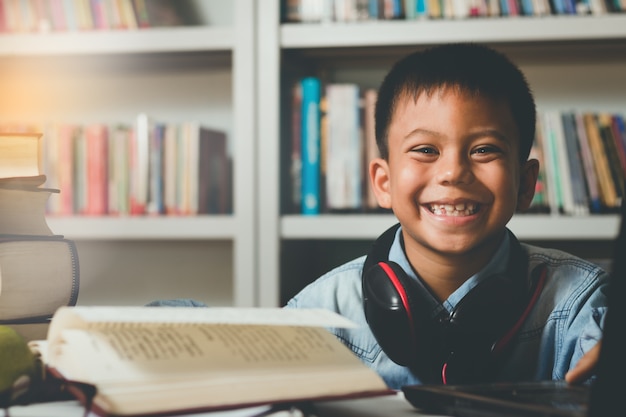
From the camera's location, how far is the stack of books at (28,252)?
652mm

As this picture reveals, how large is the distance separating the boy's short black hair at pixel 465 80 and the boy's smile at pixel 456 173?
0.02m

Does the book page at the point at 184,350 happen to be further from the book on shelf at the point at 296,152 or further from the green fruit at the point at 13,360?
the book on shelf at the point at 296,152

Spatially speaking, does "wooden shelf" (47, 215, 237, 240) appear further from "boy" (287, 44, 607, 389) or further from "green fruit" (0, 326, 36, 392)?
"green fruit" (0, 326, 36, 392)

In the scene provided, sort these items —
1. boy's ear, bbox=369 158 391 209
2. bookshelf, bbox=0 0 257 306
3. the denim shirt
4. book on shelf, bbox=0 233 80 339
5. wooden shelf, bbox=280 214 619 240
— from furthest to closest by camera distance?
bookshelf, bbox=0 0 257 306 → wooden shelf, bbox=280 214 619 240 → boy's ear, bbox=369 158 391 209 → the denim shirt → book on shelf, bbox=0 233 80 339

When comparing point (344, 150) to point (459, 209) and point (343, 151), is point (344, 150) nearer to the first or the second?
point (343, 151)

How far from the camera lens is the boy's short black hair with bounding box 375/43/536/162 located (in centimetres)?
102

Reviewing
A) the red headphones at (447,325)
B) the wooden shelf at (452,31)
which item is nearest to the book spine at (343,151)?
the wooden shelf at (452,31)

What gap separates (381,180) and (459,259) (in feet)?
0.68

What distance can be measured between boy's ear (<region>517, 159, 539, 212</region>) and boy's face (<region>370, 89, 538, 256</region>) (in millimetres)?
12

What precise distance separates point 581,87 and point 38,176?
146cm

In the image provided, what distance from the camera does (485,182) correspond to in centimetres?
97

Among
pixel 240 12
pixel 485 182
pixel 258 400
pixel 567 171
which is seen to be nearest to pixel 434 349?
pixel 485 182

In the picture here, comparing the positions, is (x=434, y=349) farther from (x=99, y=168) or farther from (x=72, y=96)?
(x=72, y=96)

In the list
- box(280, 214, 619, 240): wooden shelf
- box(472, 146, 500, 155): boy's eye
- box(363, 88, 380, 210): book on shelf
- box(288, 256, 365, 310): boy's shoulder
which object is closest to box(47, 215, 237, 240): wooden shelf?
box(280, 214, 619, 240): wooden shelf
